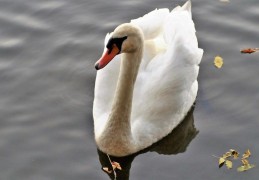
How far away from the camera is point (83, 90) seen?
10.0 metres

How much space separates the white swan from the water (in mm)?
271

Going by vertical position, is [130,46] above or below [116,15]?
above

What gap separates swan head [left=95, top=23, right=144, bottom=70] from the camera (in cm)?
803

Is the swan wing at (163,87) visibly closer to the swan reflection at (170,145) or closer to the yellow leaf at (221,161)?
the swan reflection at (170,145)

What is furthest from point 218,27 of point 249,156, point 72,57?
point 249,156

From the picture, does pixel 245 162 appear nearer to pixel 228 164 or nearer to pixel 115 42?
pixel 228 164

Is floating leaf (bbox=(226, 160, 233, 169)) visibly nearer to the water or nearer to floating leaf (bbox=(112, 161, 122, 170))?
the water

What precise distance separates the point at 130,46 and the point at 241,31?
140 inches

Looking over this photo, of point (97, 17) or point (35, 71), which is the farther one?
point (97, 17)

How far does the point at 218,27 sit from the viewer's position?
11336 mm

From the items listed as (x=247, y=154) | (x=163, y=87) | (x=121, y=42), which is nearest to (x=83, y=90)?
(x=163, y=87)

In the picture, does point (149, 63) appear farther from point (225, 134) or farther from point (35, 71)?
point (35, 71)

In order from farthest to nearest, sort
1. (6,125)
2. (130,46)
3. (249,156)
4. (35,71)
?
(35,71), (6,125), (249,156), (130,46)

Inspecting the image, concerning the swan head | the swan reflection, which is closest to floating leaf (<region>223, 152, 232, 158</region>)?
the swan reflection
